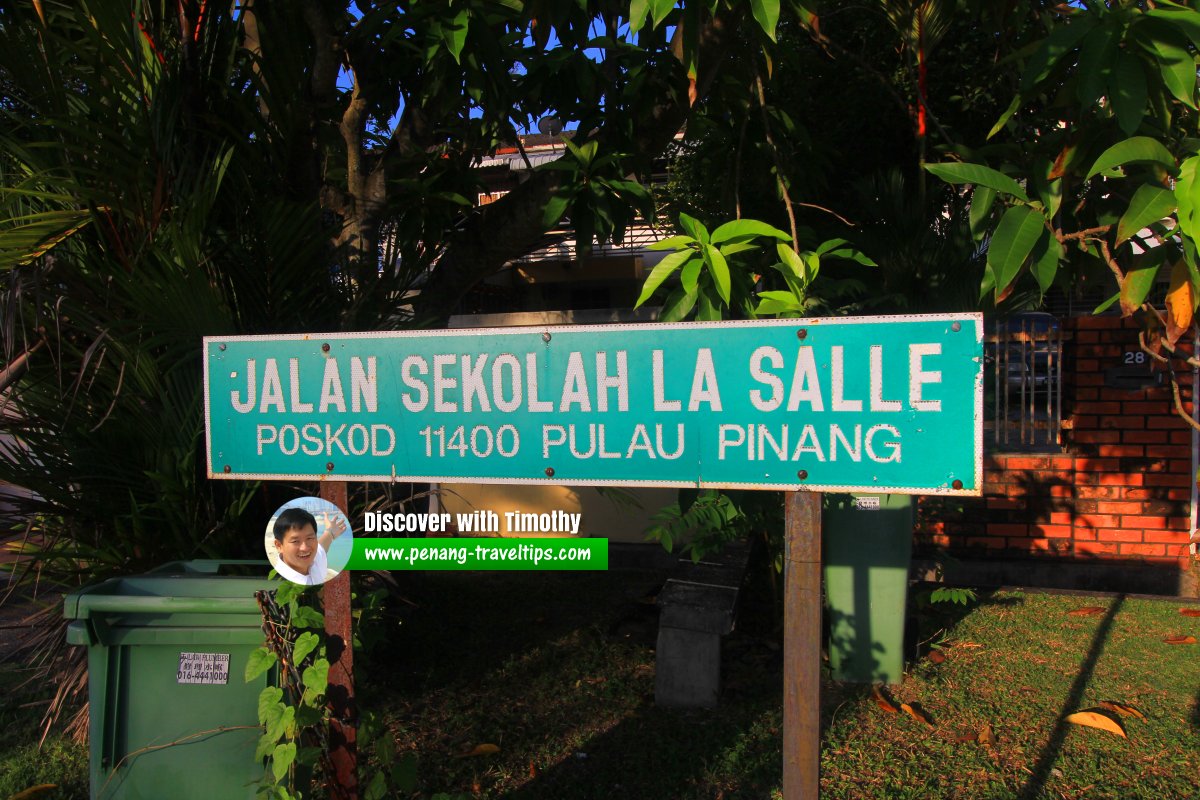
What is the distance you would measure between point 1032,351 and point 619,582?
128 inches

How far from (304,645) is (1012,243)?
2.08m

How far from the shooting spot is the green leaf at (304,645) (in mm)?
2381

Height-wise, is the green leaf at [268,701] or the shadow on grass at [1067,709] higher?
the green leaf at [268,701]

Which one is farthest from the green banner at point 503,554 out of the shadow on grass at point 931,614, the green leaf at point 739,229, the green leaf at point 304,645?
the shadow on grass at point 931,614

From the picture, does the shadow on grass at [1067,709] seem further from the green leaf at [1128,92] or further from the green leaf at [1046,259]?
the green leaf at [1128,92]

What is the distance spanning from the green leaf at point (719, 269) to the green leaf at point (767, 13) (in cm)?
62

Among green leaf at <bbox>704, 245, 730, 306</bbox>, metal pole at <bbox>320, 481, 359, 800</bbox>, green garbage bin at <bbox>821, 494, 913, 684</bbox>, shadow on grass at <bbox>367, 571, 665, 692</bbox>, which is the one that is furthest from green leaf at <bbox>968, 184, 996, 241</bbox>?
shadow on grass at <bbox>367, 571, 665, 692</bbox>

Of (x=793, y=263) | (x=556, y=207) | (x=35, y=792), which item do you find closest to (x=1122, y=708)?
(x=793, y=263)

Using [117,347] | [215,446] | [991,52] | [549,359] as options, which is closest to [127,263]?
[117,347]

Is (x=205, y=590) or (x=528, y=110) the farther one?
(x=528, y=110)

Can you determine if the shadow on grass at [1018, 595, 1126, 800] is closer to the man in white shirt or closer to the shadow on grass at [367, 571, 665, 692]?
the shadow on grass at [367, 571, 665, 692]

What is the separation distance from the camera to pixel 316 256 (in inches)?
160

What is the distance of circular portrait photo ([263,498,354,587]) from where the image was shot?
2420 mm

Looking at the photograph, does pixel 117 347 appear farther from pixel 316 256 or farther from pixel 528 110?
pixel 528 110
